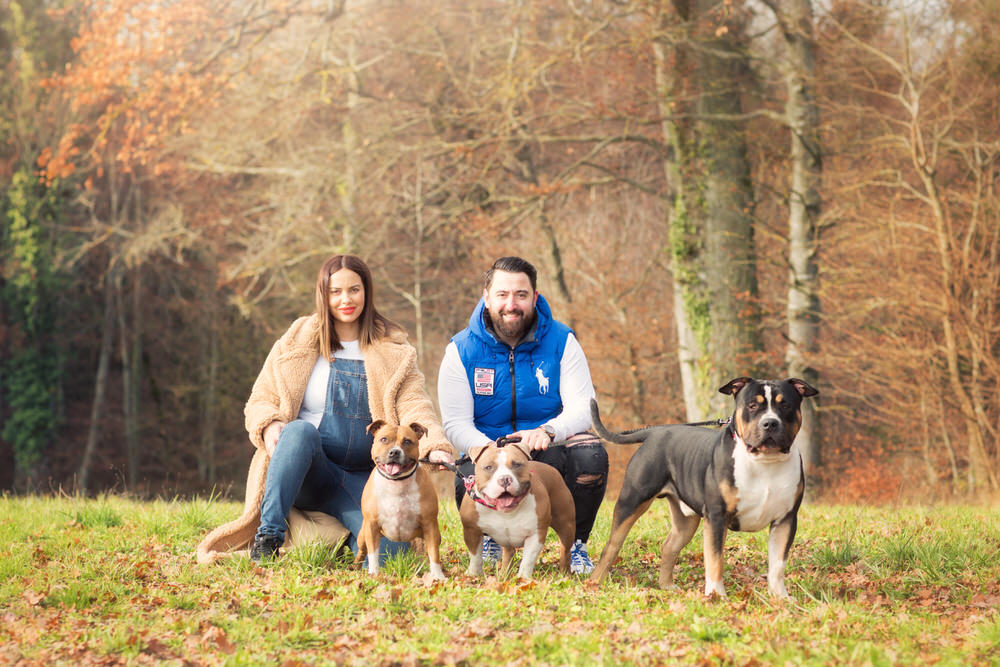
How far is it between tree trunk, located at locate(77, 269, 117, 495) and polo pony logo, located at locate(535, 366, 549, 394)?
836 inches

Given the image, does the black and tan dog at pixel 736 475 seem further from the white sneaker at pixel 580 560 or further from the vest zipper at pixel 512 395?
the vest zipper at pixel 512 395

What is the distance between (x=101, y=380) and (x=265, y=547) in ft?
71.9

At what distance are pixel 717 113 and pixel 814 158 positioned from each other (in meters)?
1.30

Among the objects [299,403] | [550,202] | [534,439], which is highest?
[550,202]

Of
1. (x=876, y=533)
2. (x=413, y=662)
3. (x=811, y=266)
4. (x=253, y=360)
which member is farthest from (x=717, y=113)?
(x=253, y=360)

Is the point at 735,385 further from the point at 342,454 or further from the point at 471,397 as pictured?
the point at 342,454

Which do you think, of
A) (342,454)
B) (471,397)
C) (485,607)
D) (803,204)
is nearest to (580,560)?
(471,397)

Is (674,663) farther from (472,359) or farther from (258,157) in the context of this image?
(258,157)

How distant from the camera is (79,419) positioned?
83.8ft

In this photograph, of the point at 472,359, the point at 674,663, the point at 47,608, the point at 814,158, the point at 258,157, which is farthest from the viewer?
the point at 258,157

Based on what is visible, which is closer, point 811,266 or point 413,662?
point 413,662

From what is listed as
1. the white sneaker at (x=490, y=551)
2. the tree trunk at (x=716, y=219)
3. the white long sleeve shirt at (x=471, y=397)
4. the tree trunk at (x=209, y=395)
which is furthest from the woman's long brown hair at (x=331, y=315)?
the tree trunk at (x=209, y=395)

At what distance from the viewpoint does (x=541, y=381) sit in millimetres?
5512

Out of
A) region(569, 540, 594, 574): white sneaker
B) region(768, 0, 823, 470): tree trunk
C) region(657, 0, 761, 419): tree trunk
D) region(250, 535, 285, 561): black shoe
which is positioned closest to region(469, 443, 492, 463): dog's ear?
region(569, 540, 594, 574): white sneaker
